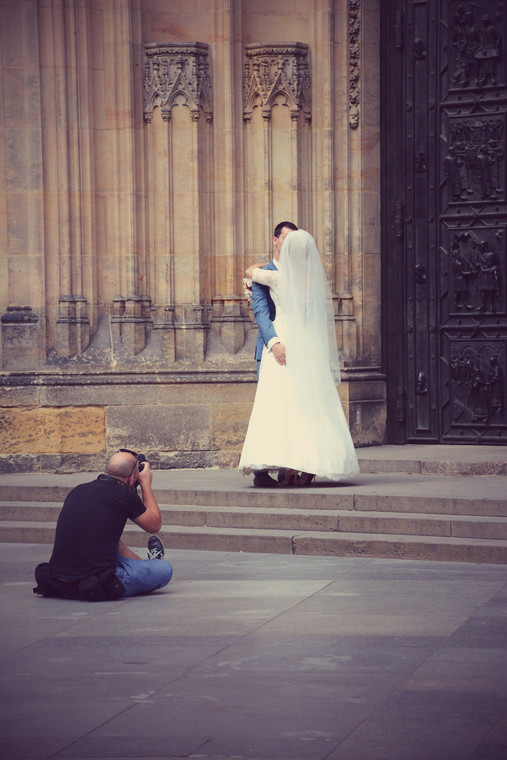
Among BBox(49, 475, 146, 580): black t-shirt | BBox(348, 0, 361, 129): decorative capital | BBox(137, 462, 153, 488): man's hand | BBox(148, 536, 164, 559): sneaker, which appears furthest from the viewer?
BBox(348, 0, 361, 129): decorative capital

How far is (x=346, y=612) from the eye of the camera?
6.51m

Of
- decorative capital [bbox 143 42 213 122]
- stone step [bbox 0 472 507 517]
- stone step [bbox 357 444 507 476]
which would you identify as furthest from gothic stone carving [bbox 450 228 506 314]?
decorative capital [bbox 143 42 213 122]

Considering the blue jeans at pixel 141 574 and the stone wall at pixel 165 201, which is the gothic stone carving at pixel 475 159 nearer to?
the stone wall at pixel 165 201

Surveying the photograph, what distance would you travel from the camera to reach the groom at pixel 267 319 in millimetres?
9445

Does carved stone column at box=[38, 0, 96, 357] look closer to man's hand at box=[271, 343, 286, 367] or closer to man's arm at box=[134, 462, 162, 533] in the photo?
man's hand at box=[271, 343, 286, 367]

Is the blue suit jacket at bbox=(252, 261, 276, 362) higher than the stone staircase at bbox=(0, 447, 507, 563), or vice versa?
the blue suit jacket at bbox=(252, 261, 276, 362)

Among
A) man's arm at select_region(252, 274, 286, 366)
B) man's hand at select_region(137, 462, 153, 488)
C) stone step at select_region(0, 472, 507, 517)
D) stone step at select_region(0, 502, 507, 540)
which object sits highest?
man's arm at select_region(252, 274, 286, 366)

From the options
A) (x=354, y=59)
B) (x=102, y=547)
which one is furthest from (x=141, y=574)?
(x=354, y=59)

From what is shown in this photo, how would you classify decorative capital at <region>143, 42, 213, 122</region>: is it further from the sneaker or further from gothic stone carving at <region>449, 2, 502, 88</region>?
the sneaker

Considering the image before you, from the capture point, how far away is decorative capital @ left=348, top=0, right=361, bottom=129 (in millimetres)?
11125

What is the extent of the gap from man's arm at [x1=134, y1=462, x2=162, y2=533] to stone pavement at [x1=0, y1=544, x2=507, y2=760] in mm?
392

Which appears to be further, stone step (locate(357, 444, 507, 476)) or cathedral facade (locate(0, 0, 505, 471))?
cathedral facade (locate(0, 0, 505, 471))

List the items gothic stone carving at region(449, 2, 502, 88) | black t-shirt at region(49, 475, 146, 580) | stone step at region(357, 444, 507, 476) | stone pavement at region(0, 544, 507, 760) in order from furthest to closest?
gothic stone carving at region(449, 2, 502, 88), stone step at region(357, 444, 507, 476), black t-shirt at region(49, 475, 146, 580), stone pavement at region(0, 544, 507, 760)

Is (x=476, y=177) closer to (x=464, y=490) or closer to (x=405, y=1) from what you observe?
(x=405, y=1)
